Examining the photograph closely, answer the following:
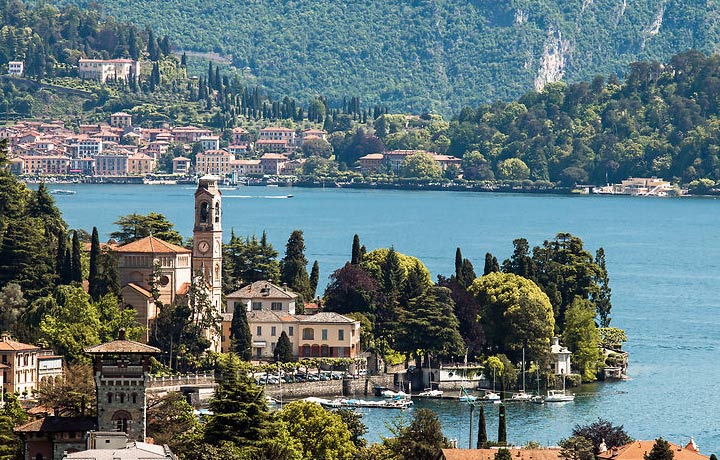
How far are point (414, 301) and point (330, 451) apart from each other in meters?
27.8

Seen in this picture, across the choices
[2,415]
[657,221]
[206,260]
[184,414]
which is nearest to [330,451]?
[184,414]

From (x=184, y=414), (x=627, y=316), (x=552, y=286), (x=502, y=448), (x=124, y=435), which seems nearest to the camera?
(x=124, y=435)

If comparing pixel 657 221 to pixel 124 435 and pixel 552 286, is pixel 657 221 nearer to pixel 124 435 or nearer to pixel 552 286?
pixel 552 286

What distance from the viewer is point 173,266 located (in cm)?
7769

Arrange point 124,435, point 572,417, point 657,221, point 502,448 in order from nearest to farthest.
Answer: point 124,435 < point 502,448 < point 572,417 < point 657,221

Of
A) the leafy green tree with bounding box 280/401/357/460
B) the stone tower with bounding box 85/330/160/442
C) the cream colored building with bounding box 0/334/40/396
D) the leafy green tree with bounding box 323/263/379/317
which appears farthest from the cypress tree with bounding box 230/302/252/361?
the stone tower with bounding box 85/330/160/442

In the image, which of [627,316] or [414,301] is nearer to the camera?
[414,301]

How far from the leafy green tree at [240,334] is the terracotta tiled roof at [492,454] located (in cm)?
2413

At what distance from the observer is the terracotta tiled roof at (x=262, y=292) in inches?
3184

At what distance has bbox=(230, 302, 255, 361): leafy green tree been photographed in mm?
76438

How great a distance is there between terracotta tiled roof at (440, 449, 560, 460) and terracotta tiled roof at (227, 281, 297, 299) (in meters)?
28.2

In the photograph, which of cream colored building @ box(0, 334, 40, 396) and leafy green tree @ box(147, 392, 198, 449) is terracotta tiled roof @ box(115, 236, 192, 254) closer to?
cream colored building @ box(0, 334, 40, 396)

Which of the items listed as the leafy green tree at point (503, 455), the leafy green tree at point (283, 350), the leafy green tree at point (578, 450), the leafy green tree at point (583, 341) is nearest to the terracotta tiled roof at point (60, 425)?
the leafy green tree at point (503, 455)

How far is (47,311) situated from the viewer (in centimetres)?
7294
